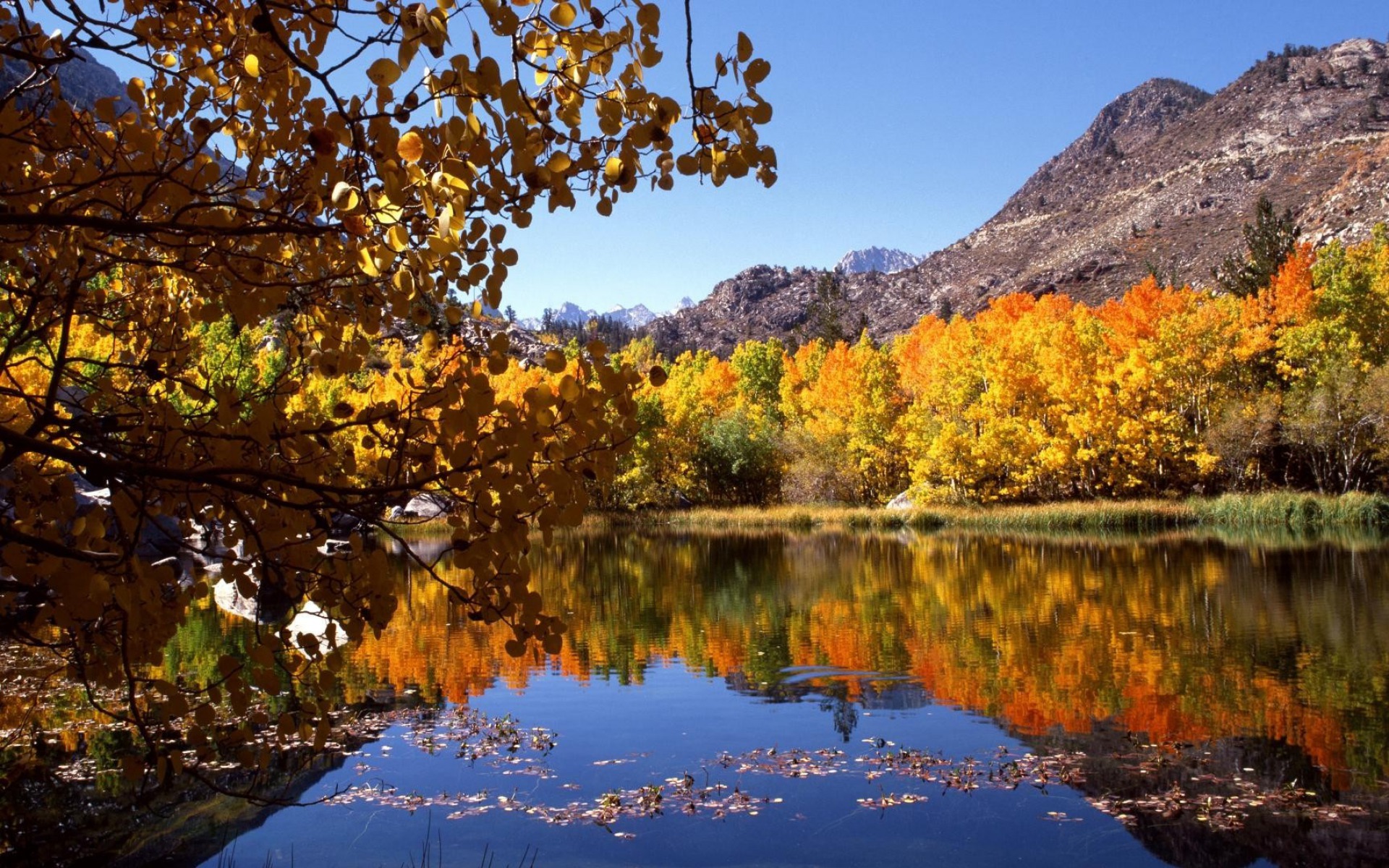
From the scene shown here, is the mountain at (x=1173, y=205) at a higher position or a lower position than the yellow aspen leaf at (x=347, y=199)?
higher

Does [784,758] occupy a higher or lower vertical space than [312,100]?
lower

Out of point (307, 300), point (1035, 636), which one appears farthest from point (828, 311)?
point (307, 300)

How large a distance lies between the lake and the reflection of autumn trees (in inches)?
2.6

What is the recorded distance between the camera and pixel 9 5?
281 cm

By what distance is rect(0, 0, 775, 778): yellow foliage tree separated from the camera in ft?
5.70

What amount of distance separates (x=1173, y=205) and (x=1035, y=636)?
119 metres

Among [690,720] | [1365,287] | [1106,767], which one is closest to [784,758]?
[690,720]

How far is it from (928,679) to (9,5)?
12.1m

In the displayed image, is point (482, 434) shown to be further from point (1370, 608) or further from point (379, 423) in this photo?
point (1370, 608)

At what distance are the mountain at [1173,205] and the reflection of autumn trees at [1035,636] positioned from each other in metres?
63.4

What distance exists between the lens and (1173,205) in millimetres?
116875

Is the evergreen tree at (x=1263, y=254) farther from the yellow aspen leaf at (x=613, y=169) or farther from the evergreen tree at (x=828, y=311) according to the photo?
the yellow aspen leaf at (x=613, y=169)

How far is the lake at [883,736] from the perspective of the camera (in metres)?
7.48

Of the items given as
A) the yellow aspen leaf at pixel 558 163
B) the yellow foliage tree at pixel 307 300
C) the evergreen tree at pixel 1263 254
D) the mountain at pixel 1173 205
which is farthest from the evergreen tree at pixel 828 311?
the yellow aspen leaf at pixel 558 163
